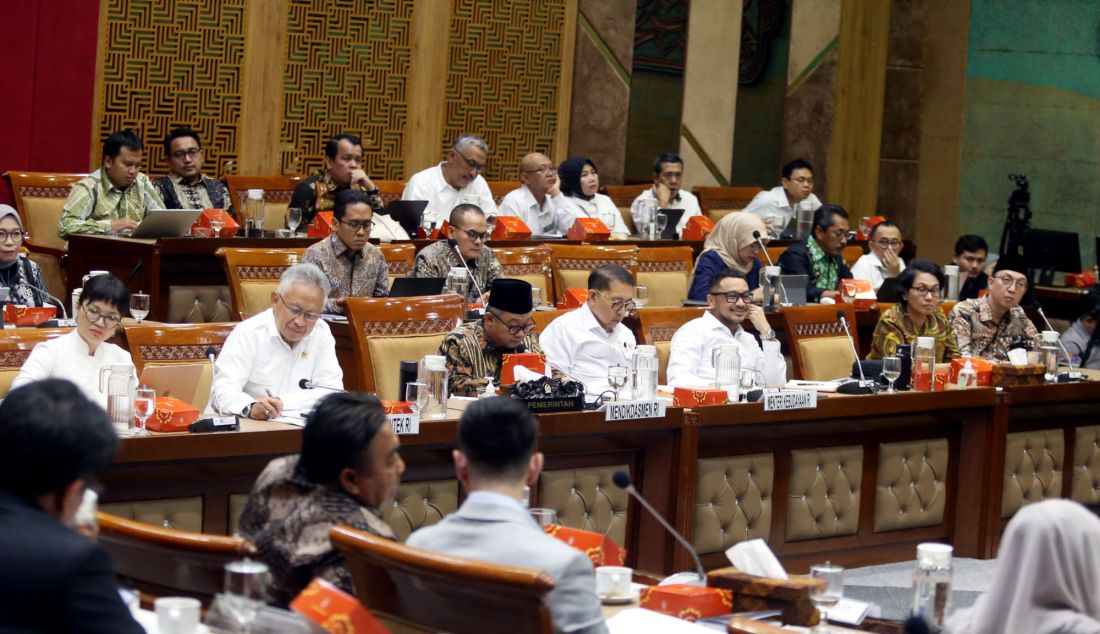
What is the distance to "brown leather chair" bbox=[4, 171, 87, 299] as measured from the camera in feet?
27.6

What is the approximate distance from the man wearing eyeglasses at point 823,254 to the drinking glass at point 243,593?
6705 mm

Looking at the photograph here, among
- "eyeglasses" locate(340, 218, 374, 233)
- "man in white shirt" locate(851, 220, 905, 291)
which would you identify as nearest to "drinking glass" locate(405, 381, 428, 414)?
"eyeglasses" locate(340, 218, 374, 233)

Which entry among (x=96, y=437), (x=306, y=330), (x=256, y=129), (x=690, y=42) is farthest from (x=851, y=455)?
(x=690, y=42)

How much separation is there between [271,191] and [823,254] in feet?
10.7

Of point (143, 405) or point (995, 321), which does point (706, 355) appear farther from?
point (143, 405)

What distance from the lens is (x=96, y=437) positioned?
2.33 meters

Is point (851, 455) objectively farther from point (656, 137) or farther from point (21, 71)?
point (656, 137)

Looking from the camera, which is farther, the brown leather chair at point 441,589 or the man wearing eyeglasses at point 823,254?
the man wearing eyeglasses at point 823,254

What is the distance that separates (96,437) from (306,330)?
3.07 m

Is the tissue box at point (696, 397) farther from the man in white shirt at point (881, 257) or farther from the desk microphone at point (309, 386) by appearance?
the man in white shirt at point (881, 257)

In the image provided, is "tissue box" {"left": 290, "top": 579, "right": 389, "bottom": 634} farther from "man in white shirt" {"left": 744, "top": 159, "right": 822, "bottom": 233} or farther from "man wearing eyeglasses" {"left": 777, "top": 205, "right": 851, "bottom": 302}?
"man in white shirt" {"left": 744, "top": 159, "right": 822, "bottom": 233}

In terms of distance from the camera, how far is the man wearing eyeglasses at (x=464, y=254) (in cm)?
754

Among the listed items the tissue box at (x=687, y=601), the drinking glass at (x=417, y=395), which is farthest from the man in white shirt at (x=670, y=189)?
the tissue box at (x=687, y=601)

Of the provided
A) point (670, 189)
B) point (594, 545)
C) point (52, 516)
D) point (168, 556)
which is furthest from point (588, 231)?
point (52, 516)
